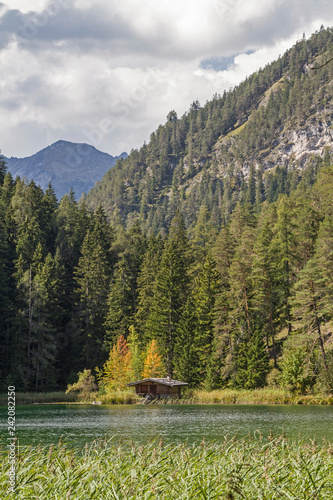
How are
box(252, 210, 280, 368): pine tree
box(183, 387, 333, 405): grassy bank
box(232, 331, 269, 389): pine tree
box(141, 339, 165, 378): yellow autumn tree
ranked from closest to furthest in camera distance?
box(183, 387, 333, 405): grassy bank → box(232, 331, 269, 389): pine tree → box(252, 210, 280, 368): pine tree → box(141, 339, 165, 378): yellow autumn tree

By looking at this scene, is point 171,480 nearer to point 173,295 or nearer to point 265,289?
point 265,289

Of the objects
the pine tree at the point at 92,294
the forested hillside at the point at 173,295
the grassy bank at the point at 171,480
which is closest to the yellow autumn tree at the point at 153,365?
the forested hillside at the point at 173,295

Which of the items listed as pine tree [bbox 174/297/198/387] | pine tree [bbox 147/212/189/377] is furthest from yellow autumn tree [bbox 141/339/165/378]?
pine tree [bbox 147/212/189/377]

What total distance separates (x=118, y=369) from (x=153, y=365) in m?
6.41

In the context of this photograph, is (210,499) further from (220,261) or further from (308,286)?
(220,261)

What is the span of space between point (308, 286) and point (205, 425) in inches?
1307

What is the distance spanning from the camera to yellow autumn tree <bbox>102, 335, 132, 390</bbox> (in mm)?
77562

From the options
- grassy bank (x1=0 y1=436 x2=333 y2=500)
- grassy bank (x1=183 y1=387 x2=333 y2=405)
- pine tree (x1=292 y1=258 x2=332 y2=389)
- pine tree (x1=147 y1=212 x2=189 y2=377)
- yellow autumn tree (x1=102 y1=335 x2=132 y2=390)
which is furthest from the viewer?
pine tree (x1=147 y1=212 x2=189 y2=377)

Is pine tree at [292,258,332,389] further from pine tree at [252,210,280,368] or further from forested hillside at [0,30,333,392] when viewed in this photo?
pine tree at [252,210,280,368]

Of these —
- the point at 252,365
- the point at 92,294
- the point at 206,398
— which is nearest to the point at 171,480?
the point at 206,398

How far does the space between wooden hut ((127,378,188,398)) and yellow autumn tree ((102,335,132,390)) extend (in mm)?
8273

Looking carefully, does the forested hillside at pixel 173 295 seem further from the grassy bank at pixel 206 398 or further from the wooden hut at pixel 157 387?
the wooden hut at pixel 157 387

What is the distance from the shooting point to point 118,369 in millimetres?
79438

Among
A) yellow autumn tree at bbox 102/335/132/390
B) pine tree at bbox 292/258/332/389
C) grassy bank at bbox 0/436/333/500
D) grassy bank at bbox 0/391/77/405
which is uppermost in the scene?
pine tree at bbox 292/258/332/389
